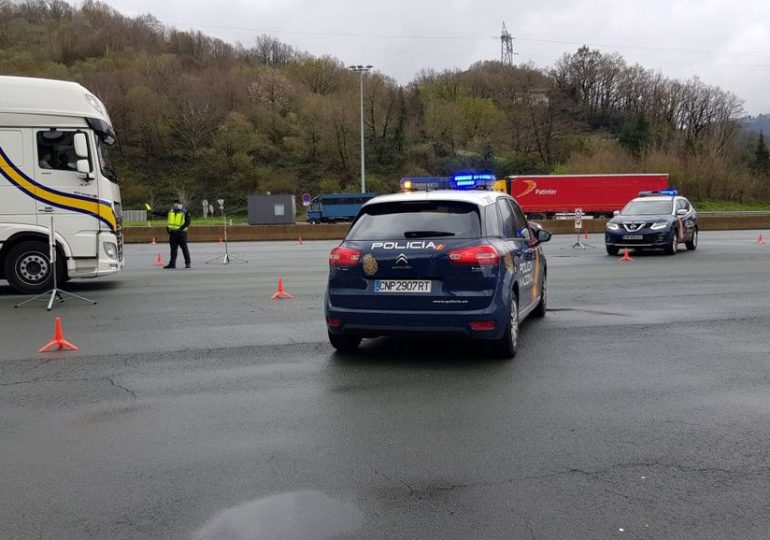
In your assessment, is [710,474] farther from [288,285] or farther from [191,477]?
[288,285]

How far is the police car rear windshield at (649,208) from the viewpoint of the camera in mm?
20266

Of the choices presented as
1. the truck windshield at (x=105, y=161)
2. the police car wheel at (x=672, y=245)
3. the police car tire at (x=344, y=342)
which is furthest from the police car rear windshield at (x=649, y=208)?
the police car tire at (x=344, y=342)

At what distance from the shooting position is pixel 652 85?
335 ft

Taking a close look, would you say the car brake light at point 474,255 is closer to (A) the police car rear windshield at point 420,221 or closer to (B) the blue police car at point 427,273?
(B) the blue police car at point 427,273

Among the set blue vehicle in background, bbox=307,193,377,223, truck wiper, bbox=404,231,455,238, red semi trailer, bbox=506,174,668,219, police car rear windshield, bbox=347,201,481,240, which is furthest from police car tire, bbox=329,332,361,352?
blue vehicle in background, bbox=307,193,377,223

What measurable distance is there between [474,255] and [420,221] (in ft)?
2.29

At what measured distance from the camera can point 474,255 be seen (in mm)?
6379

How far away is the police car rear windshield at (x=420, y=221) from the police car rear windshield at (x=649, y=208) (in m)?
15.0

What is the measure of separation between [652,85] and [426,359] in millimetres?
106753

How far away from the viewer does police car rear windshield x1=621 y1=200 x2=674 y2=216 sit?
20.3 m

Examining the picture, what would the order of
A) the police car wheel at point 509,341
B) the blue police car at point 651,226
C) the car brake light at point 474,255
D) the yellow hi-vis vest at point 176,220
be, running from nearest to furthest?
the car brake light at point 474,255 → the police car wheel at point 509,341 → the yellow hi-vis vest at point 176,220 → the blue police car at point 651,226

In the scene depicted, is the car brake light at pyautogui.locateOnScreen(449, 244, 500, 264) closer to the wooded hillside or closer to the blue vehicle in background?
the blue vehicle in background

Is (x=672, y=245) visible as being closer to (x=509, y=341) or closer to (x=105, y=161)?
(x=509, y=341)

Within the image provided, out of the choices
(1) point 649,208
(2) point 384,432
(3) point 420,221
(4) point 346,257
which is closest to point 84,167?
(4) point 346,257
